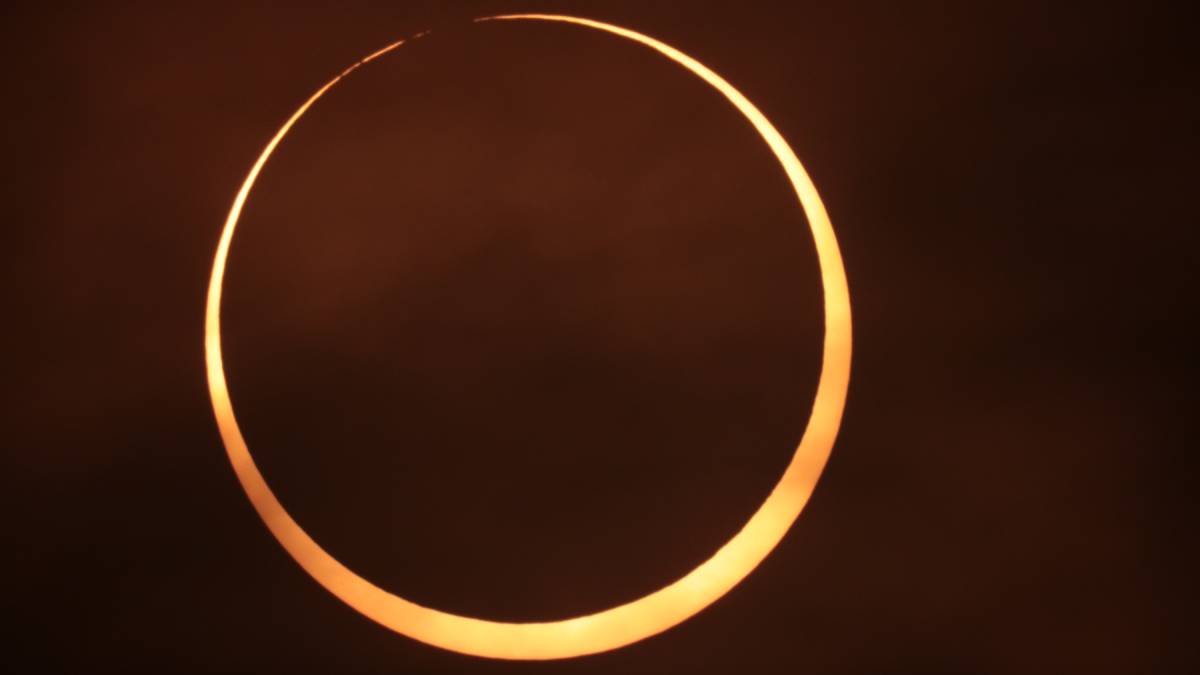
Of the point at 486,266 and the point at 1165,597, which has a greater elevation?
the point at 486,266

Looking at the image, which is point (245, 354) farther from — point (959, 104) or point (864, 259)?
point (959, 104)

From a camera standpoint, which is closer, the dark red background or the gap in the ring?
the dark red background

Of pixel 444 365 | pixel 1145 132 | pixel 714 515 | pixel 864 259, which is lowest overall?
pixel 714 515

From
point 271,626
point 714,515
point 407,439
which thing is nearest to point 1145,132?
point 714,515

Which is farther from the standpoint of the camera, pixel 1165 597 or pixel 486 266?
pixel 486 266
